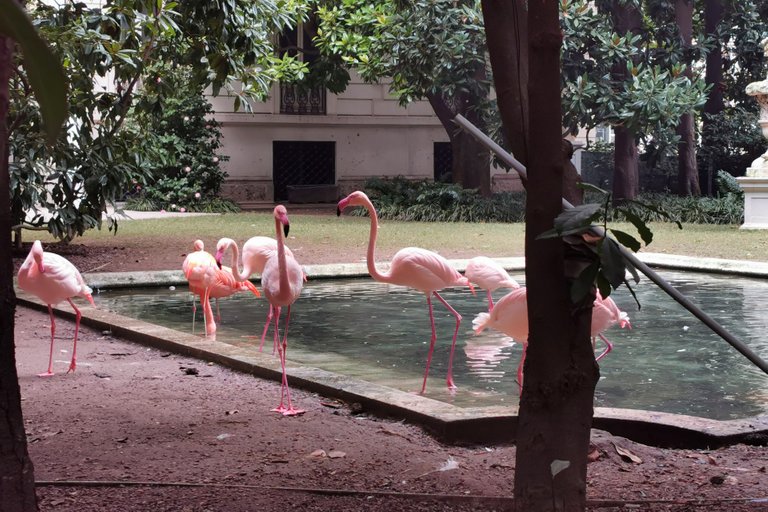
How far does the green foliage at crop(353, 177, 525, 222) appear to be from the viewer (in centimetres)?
2230

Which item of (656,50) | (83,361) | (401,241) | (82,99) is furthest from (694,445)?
(656,50)

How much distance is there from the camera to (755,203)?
19797 millimetres

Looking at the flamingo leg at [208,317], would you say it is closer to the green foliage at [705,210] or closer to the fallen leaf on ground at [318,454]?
the fallen leaf on ground at [318,454]

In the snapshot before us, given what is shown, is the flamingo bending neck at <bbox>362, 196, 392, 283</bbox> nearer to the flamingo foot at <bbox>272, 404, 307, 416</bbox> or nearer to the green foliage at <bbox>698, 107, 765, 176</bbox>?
the flamingo foot at <bbox>272, 404, 307, 416</bbox>

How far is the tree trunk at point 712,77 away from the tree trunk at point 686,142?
828mm

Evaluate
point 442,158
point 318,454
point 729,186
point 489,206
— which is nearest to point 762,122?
point 729,186

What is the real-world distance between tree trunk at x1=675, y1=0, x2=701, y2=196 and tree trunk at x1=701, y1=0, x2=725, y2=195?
0.83 meters

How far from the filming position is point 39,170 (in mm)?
13023

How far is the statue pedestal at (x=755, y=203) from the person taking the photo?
64.2 ft

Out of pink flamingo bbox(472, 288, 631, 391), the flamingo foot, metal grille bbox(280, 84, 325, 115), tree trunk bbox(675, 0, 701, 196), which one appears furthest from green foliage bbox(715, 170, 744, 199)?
the flamingo foot

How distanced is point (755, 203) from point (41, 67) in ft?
67.0

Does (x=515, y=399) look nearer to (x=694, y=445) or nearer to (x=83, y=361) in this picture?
(x=694, y=445)

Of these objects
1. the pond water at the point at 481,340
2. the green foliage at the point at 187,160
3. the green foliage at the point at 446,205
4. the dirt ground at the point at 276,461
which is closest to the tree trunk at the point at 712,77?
the green foliage at the point at 446,205

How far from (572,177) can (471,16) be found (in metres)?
18.0
